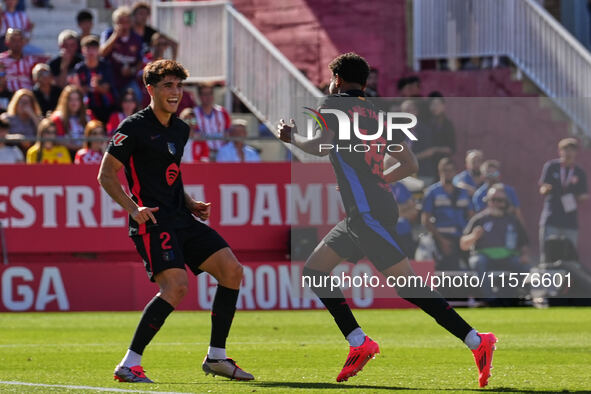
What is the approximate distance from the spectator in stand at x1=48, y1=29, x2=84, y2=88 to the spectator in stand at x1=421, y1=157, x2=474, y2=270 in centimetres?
608

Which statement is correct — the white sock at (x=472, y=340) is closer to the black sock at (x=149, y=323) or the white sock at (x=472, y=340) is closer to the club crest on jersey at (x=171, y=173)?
the black sock at (x=149, y=323)

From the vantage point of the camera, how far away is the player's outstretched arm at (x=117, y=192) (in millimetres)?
8344

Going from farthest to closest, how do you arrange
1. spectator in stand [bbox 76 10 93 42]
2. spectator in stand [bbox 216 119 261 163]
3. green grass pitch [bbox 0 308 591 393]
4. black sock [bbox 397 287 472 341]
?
spectator in stand [bbox 76 10 93 42] → spectator in stand [bbox 216 119 261 163] → green grass pitch [bbox 0 308 591 393] → black sock [bbox 397 287 472 341]

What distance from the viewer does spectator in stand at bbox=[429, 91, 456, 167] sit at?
56.5ft

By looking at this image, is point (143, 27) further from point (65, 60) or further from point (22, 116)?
point (22, 116)

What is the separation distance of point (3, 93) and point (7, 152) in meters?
2.55

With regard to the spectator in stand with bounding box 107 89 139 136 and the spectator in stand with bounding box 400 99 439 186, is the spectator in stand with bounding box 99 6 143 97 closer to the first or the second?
the spectator in stand with bounding box 107 89 139 136

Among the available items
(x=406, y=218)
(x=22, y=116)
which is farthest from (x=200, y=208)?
(x=22, y=116)

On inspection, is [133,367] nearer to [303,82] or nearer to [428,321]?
[428,321]

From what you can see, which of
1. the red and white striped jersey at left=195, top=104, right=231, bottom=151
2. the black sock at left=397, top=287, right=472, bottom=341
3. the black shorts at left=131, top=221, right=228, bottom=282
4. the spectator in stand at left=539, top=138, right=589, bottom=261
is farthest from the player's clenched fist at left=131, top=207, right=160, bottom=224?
the red and white striped jersey at left=195, top=104, right=231, bottom=151

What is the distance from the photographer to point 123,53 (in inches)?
786

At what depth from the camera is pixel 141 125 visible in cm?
855

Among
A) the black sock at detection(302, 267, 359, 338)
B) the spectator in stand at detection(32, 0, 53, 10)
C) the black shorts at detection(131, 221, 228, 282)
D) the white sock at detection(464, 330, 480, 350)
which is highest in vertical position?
the spectator in stand at detection(32, 0, 53, 10)

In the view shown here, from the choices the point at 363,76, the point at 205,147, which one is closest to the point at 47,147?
the point at 205,147
